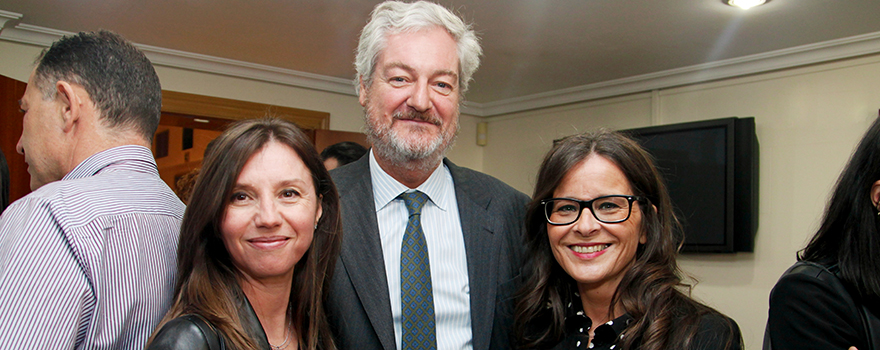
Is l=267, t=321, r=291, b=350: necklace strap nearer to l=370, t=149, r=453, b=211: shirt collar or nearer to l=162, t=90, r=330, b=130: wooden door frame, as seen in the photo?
l=370, t=149, r=453, b=211: shirt collar

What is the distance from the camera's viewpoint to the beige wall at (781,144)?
475cm

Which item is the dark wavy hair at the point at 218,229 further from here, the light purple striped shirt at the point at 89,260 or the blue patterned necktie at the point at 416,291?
the blue patterned necktie at the point at 416,291

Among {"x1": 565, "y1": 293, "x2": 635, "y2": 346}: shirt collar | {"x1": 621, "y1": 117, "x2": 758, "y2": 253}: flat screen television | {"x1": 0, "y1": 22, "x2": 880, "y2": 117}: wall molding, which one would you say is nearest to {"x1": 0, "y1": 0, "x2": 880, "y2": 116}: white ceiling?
{"x1": 0, "y1": 22, "x2": 880, "y2": 117}: wall molding

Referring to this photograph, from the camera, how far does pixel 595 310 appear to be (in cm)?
161

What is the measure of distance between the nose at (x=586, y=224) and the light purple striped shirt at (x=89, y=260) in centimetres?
93

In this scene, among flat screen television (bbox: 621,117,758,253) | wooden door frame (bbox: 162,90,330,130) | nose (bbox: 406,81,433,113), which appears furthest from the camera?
wooden door frame (bbox: 162,90,330,130)

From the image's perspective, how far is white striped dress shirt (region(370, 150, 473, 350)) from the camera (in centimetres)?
173

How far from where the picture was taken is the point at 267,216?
123 centimetres

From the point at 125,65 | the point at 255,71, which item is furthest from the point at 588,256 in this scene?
the point at 255,71

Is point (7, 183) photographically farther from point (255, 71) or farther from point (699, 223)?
point (699, 223)

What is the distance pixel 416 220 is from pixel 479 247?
0.66 feet

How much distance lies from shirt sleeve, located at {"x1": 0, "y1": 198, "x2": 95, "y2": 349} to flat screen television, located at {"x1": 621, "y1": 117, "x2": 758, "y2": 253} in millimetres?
4546

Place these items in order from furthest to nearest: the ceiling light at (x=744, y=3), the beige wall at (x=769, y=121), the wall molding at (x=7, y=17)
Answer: the beige wall at (x=769, y=121)
the wall molding at (x=7, y=17)
the ceiling light at (x=744, y=3)

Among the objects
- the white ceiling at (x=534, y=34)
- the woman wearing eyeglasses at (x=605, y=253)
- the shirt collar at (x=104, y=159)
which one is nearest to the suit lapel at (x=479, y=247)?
the woman wearing eyeglasses at (x=605, y=253)
